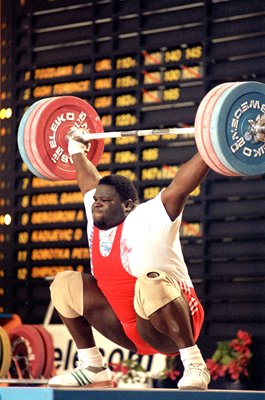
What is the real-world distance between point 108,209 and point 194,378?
659 mm

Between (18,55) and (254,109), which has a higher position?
(18,55)

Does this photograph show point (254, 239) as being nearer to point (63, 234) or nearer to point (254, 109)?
point (63, 234)

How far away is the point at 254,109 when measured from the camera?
3684 mm

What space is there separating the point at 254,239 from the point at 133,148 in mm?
1069

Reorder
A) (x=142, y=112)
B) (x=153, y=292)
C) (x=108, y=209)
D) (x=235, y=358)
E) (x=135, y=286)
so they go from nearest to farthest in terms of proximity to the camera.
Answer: (x=153, y=292) → (x=135, y=286) → (x=108, y=209) → (x=235, y=358) → (x=142, y=112)

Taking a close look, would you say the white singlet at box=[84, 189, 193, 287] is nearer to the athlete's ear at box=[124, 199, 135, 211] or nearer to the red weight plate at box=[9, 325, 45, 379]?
the athlete's ear at box=[124, 199, 135, 211]

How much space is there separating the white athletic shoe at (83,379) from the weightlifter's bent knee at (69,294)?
0.71 feet

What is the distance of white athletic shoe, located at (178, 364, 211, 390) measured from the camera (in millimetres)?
3625

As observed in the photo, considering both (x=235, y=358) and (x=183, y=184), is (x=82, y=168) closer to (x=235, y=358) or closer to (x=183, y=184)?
(x=183, y=184)

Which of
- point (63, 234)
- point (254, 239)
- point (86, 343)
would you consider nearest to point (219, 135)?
point (86, 343)

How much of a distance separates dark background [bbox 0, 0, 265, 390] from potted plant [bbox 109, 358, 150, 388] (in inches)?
18.7

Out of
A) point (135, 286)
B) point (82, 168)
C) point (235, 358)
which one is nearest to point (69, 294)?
point (135, 286)

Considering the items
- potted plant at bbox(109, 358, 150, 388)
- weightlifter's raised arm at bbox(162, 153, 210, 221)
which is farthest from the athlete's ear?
potted plant at bbox(109, 358, 150, 388)

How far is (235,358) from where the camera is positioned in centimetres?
625
